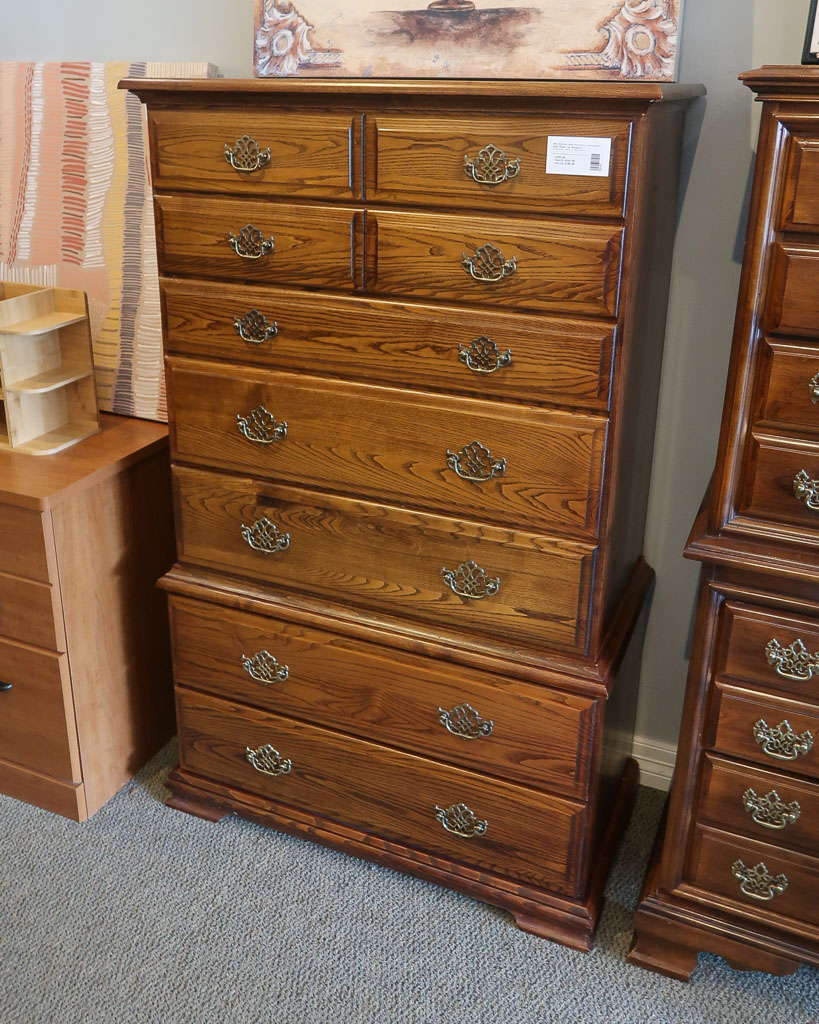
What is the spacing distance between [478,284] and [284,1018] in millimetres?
1239

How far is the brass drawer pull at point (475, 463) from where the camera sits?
1.56 meters

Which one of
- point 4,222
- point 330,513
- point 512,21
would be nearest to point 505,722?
point 330,513

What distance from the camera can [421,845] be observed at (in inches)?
74.4

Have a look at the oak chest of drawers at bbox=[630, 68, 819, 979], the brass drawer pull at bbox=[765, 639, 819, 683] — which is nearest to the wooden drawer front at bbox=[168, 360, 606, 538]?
the oak chest of drawers at bbox=[630, 68, 819, 979]

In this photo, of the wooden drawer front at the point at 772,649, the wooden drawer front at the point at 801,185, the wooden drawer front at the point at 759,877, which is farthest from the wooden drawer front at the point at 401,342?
the wooden drawer front at the point at 759,877

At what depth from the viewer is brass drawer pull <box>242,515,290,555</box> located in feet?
5.91

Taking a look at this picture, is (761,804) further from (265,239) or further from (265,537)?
(265,239)

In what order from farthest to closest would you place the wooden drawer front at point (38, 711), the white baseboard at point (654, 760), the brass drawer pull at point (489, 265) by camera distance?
1. the white baseboard at point (654, 760)
2. the wooden drawer front at point (38, 711)
3. the brass drawer pull at point (489, 265)

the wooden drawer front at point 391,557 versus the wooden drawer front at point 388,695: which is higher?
the wooden drawer front at point 391,557

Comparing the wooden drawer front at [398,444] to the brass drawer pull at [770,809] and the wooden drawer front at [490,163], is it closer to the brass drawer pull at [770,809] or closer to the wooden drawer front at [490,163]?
the wooden drawer front at [490,163]

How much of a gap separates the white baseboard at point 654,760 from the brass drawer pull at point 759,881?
535 mm

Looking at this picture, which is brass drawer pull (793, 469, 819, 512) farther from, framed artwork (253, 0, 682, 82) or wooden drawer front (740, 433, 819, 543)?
framed artwork (253, 0, 682, 82)

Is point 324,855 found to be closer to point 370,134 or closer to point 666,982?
point 666,982

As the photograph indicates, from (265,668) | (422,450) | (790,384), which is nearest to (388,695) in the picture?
(265,668)
